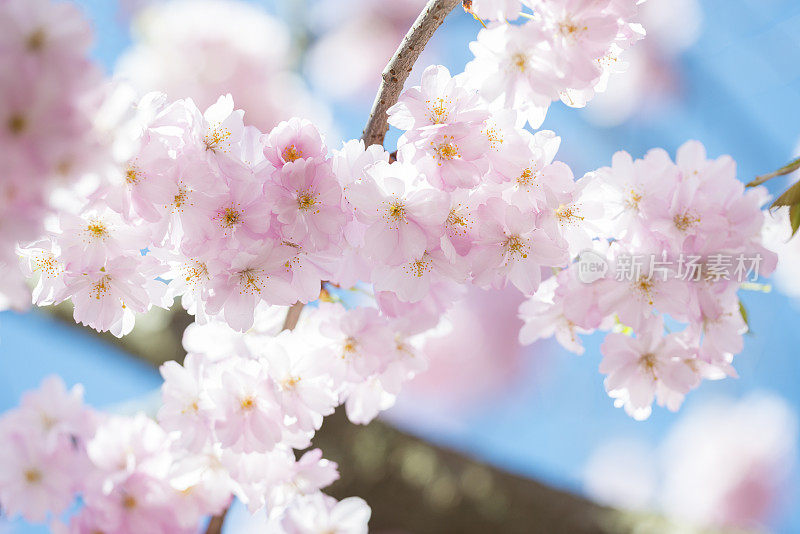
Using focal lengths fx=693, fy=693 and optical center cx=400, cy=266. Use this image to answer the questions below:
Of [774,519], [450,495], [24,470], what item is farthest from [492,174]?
[774,519]

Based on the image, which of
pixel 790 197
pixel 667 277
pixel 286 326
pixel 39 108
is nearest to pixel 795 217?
pixel 790 197

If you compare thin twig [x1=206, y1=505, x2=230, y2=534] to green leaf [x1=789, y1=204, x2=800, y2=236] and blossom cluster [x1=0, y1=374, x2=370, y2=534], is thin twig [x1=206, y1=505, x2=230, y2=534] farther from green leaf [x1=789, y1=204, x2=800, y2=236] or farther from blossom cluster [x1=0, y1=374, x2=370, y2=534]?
green leaf [x1=789, y1=204, x2=800, y2=236]

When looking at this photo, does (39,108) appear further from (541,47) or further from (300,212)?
(541,47)

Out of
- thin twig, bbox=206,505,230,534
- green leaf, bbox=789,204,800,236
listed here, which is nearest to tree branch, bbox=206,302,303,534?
thin twig, bbox=206,505,230,534

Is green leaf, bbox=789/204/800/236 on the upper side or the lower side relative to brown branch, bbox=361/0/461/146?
lower

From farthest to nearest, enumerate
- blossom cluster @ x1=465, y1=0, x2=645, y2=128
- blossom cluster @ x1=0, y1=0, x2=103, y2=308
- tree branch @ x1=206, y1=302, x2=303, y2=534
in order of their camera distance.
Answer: tree branch @ x1=206, y1=302, x2=303, y2=534 → blossom cluster @ x1=465, y1=0, x2=645, y2=128 → blossom cluster @ x1=0, y1=0, x2=103, y2=308

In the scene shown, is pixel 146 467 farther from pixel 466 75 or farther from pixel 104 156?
pixel 466 75
